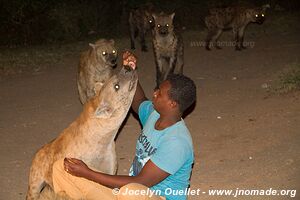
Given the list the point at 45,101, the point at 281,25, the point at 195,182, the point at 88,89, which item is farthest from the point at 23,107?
the point at 281,25

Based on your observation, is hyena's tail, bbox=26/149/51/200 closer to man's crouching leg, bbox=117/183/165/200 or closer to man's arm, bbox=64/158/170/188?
man's arm, bbox=64/158/170/188

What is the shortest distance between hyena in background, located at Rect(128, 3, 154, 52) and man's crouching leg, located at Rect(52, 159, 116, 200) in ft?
22.0

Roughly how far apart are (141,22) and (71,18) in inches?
94.4

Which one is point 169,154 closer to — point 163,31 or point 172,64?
point 172,64

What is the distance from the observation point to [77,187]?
3000 mm

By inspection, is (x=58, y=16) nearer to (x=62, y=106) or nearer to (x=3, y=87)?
(x=3, y=87)

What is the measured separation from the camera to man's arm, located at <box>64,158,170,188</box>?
2.78 metres

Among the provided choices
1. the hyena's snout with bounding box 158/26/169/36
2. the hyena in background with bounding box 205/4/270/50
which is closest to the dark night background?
the hyena in background with bounding box 205/4/270/50

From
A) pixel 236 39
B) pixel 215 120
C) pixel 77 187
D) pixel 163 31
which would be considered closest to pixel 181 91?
pixel 77 187

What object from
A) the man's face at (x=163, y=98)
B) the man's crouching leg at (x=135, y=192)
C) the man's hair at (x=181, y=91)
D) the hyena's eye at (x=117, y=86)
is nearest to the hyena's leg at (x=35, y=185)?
the hyena's eye at (x=117, y=86)

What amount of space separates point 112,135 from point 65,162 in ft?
1.87

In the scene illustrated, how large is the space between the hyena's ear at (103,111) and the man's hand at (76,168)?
459 millimetres

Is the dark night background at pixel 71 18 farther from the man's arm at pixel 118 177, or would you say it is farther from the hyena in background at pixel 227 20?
the man's arm at pixel 118 177

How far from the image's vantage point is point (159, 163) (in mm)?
2760
